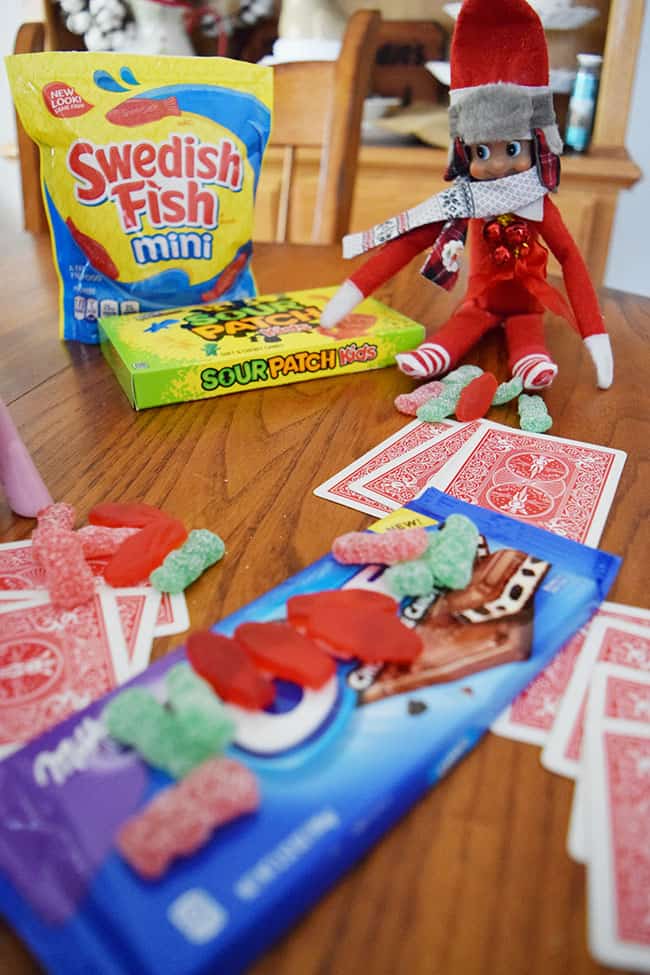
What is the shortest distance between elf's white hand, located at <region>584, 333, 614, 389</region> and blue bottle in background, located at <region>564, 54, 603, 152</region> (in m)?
1.50

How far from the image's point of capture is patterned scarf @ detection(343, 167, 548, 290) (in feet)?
2.73

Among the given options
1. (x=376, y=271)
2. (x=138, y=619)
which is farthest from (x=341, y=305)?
(x=138, y=619)

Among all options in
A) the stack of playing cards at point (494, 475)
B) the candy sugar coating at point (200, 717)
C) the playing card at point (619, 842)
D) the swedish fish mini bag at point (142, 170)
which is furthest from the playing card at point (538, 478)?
the swedish fish mini bag at point (142, 170)

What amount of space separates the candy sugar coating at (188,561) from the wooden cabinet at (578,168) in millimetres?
1517

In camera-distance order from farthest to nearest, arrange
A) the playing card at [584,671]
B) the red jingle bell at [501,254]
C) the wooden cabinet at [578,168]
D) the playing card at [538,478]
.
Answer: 1. the wooden cabinet at [578,168]
2. the red jingle bell at [501,254]
3. the playing card at [538,478]
4. the playing card at [584,671]

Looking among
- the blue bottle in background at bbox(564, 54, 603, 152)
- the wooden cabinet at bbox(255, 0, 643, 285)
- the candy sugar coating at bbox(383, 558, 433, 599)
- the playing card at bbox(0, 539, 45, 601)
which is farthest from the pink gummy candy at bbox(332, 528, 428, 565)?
the blue bottle in background at bbox(564, 54, 603, 152)

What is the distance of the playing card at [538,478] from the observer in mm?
635

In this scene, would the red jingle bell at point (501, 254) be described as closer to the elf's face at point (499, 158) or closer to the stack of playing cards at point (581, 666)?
the elf's face at point (499, 158)

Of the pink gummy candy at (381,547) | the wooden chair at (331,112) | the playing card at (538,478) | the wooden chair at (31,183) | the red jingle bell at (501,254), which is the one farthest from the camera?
the wooden chair at (31,183)

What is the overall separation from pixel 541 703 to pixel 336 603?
135mm

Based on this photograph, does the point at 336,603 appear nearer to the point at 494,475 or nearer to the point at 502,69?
the point at 494,475

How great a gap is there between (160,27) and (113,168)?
146cm

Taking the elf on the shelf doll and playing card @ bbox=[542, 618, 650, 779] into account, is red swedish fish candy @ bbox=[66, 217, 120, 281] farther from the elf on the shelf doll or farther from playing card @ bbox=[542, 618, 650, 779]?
playing card @ bbox=[542, 618, 650, 779]

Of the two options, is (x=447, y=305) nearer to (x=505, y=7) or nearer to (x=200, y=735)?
(x=505, y=7)
